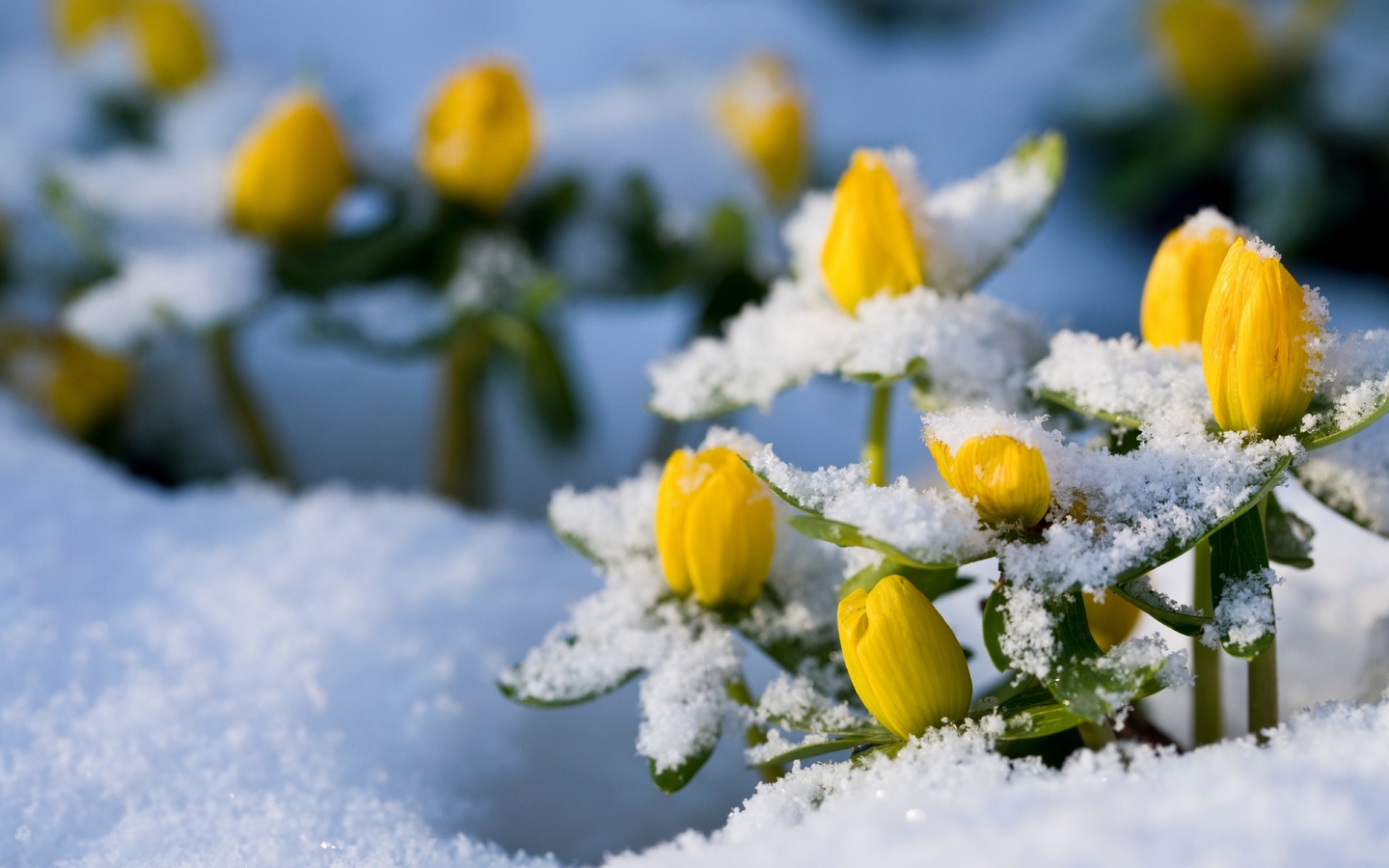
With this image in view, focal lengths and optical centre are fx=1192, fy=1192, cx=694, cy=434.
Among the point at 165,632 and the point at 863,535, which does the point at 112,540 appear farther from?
the point at 863,535

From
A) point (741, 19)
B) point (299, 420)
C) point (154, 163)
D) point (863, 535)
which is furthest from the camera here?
point (741, 19)

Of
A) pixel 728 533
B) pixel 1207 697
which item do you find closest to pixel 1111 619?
pixel 1207 697

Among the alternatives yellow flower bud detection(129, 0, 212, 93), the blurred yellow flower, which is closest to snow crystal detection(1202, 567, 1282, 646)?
the blurred yellow flower

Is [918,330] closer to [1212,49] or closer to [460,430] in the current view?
[460,430]

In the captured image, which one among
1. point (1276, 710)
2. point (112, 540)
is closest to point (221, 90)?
point (112, 540)

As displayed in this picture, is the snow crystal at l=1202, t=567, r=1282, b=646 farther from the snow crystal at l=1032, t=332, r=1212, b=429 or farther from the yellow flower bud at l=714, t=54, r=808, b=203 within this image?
the yellow flower bud at l=714, t=54, r=808, b=203

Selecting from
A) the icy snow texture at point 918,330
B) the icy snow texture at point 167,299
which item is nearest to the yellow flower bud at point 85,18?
the icy snow texture at point 167,299
